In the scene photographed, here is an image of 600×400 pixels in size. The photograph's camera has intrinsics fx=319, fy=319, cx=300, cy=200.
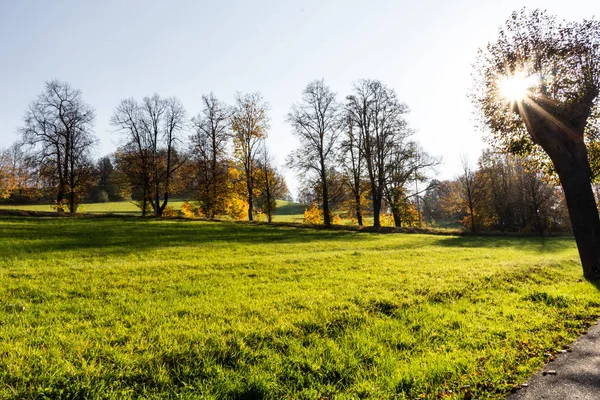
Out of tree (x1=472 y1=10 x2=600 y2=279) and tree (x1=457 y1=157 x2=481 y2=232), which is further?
tree (x1=457 y1=157 x2=481 y2=232)

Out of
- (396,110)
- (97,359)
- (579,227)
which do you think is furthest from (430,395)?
(396,110)

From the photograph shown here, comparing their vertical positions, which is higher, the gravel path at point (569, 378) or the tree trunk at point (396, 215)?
the tree trunk at point (396, 215)

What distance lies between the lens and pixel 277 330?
18.9 feet

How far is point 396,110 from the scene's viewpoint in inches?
1421

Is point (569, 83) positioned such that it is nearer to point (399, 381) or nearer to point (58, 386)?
point (399, 381)

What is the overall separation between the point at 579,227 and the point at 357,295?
388 inches

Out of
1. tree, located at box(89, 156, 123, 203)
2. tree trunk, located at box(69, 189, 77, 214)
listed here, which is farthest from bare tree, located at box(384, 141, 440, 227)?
tree, located at box(89, 156, 123, 203)

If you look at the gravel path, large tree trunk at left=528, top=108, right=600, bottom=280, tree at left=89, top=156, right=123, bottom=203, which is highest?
tree at left=89, top=156, right=123, bottom=203

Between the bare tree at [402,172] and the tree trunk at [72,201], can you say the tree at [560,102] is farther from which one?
the tree trunk at [72,201]

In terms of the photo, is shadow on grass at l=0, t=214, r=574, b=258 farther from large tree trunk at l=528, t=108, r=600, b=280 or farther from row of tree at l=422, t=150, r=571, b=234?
row of tree at l=422, t=150, r=571, b=234

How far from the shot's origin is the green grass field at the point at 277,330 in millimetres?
4211

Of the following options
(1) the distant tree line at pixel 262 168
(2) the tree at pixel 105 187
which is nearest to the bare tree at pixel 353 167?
(1) the distant tree line at pixel 262 168

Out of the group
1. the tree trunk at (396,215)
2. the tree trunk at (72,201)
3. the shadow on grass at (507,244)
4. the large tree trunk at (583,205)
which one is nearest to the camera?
the large tree trunk at (583,205)

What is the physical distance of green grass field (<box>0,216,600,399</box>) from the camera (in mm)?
4211
